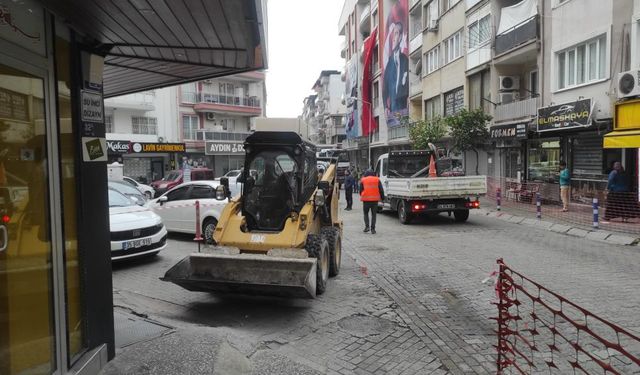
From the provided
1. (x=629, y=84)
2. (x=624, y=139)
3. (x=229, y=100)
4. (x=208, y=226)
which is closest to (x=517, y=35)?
(x=629, y=84)

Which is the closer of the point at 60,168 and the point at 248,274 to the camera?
the point at 60,168

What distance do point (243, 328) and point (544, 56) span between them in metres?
17.0

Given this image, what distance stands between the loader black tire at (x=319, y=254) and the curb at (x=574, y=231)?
7.83 m

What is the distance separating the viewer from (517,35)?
19953 mm

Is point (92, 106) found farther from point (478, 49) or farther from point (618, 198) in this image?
point (478, 49)

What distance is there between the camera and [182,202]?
12266 mm

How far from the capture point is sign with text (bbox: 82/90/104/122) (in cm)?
400

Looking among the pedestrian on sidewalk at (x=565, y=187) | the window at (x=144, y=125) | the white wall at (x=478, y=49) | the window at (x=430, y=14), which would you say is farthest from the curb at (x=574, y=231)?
the window at (x=144, y=125)

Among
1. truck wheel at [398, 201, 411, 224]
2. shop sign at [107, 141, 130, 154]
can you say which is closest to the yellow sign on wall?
truck wheel at [398, 201, 411, 224]

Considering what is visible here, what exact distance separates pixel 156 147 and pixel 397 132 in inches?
725

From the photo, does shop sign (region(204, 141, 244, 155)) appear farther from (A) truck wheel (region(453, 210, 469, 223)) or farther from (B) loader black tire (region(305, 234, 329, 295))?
(B) loader black tire (region(305, 234, 329, 295))

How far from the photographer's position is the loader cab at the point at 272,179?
741 cm

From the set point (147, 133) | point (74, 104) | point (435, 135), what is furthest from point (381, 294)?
point (147, 133)

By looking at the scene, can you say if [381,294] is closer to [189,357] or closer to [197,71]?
[189,357]
